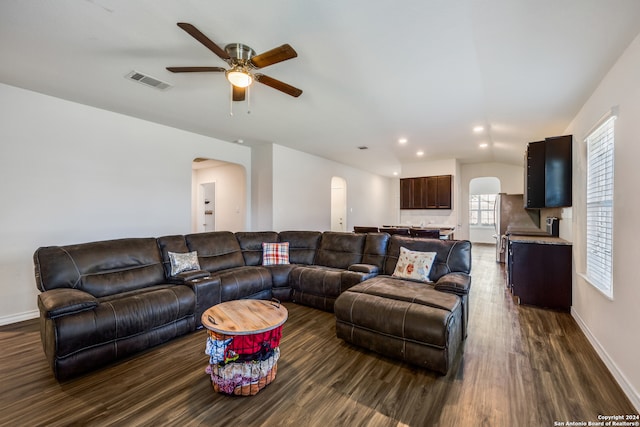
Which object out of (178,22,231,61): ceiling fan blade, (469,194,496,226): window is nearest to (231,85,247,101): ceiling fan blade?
(178,22,231,61): ceiling fan blade

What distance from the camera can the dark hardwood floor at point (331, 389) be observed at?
1.74 meters

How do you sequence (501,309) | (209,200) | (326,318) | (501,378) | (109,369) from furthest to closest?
1. (209,200)
2. (501,309)
3. (326,318)
4. (109,369)
5. (501,378)

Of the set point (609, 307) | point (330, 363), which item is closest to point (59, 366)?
point (330, 363)

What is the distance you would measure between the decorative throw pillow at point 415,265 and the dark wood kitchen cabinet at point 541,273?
5.17ft

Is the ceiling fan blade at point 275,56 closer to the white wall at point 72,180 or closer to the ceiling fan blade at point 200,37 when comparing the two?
the ceiling fan blade at point 200,37

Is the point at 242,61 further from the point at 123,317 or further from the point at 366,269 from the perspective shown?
the point at 366,269

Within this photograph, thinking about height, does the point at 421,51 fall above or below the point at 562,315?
above

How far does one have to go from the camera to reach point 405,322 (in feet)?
7.42

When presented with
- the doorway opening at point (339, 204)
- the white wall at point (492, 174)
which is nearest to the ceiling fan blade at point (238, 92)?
the doorway opening at point (339, 204)

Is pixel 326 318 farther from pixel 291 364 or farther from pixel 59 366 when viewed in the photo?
pixel 59 366

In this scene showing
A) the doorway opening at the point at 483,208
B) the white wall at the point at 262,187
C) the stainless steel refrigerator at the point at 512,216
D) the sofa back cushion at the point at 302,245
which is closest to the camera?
the sofa back cushion at the point at 302,245

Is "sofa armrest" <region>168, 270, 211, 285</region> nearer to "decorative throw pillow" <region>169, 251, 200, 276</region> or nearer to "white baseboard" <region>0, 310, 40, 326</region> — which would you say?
"decorative throw pillow" <region>169, 251, 200, 276</region>

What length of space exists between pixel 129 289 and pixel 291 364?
77.9 inches

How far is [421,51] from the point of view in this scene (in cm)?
230
